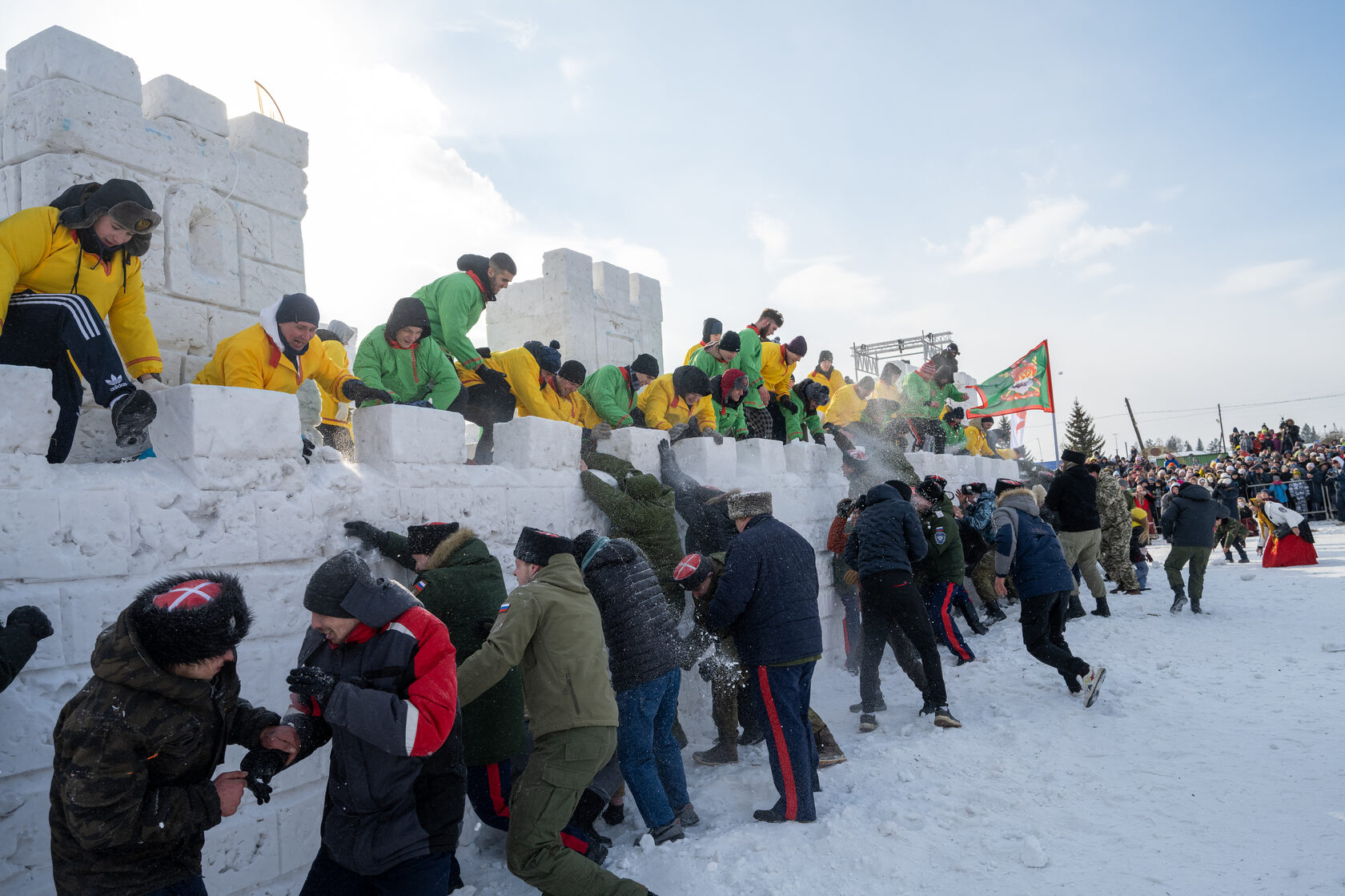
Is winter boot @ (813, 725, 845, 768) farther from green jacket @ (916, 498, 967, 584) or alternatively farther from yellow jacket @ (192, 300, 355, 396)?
yellow jacket @ (192, 300, 355, 396)

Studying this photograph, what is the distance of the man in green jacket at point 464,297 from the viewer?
5461 millimetres

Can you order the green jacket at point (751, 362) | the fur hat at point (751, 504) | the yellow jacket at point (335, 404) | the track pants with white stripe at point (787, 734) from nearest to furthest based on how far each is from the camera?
the track pants with white stripe at point (787, 734), the fur hat at point (751, 504), the yellow jacket at point (335, 404), the green jacket at point (751, 362)

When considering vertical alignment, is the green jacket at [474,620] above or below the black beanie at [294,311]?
below

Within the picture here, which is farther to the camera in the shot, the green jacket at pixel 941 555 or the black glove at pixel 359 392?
the green jacket at pixel 941 555

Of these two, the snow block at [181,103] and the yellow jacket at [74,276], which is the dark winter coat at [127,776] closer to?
the yellow jacket at [74,276]

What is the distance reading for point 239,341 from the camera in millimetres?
4047

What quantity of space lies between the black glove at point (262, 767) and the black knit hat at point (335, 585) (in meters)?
0.42

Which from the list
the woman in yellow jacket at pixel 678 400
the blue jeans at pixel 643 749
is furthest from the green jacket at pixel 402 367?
the woman in yellow jacket at pixel 678 400

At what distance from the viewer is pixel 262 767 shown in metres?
2.41

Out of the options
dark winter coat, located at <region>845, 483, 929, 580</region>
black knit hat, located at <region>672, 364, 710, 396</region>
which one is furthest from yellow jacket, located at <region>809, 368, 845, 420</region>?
dark winter coat, located at <region>845, 483, 929, 580</region>

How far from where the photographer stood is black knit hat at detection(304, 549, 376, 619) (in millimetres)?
2555

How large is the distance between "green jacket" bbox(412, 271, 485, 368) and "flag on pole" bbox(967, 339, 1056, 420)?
42.4 feet

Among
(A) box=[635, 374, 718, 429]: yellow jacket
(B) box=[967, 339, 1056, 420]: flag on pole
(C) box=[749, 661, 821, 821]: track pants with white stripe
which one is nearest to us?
(C) box=[749, 661, 821, 821]: track pants with white stripe

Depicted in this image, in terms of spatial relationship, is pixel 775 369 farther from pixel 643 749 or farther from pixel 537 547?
pixel 537 547
